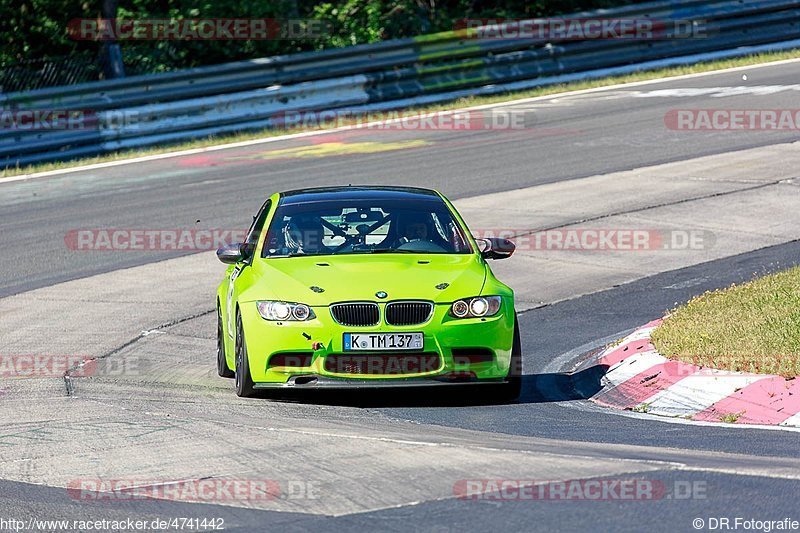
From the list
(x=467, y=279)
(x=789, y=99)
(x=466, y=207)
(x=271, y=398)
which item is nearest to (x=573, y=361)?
(x=467, y=279)

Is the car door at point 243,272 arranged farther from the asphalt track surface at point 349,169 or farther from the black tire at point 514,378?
the asphalt track surface at point 349,169

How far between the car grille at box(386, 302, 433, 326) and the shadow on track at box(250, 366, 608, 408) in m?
0.58

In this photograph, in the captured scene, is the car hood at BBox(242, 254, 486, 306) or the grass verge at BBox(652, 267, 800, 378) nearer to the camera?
the grass verge at BBox(652, 267, 800, 378)

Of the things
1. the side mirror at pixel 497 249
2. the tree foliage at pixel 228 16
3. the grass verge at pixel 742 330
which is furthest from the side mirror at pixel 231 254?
the tree foliage at pixel 228 16

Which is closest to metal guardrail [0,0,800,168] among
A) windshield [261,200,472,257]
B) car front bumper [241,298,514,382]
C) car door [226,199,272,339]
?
car door [226,199,272,339]

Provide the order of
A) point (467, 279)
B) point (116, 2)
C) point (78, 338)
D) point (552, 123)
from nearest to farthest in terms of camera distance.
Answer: point (467, 279)
point (78, 338)
point (552, 123)
point (116, 2)

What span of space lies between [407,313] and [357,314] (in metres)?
0.32

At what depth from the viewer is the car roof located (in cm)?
1082

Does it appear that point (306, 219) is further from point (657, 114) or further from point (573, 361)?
point (657, 114)

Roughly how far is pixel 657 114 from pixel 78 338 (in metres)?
12.8

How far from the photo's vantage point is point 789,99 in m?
22.9

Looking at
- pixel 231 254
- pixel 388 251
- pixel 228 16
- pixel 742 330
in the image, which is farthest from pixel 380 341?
pixel 228 16

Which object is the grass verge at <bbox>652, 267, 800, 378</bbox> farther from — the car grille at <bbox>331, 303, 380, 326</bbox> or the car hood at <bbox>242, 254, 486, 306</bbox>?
the car grille at <bbox>331, 303, 380, 326</bbox>

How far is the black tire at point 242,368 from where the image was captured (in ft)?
30.9
